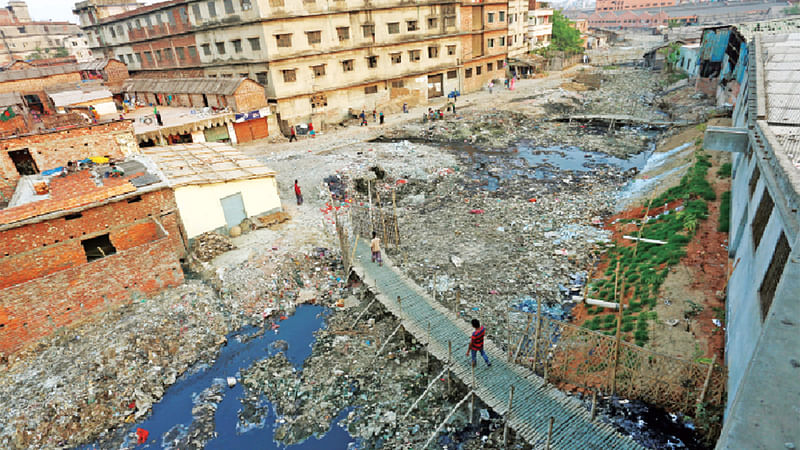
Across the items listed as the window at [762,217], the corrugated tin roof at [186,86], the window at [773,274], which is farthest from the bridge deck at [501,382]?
the corrugated tin roof at [186,86]

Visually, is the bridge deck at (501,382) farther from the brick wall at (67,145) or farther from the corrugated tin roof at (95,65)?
the corrugated tin roof at (95,65)

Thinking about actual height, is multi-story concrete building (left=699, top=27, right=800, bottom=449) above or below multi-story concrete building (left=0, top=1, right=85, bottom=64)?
below

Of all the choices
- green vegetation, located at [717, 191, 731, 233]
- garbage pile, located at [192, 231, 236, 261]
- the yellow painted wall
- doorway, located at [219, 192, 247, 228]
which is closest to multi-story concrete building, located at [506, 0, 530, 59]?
green vegetation, located at [717, 191, 731, 233]

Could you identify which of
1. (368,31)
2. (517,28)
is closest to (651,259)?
(368,31)

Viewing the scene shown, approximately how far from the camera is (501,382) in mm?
8734

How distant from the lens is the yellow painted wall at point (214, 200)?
15.1 m

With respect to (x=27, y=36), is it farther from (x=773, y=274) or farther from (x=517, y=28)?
(x=773, y=274)

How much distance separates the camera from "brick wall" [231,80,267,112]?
2830cm

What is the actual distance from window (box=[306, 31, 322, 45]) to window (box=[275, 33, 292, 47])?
162 centimetres

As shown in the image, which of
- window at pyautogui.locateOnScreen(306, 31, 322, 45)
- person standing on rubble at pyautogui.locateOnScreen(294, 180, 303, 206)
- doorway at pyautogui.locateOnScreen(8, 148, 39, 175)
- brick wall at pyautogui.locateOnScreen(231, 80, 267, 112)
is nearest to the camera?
doorway at pyautogui.locateOnScreen(8, 148, 39, 175)

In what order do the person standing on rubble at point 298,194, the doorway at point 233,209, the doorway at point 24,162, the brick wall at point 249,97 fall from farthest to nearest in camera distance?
the brick wall at point 249,97, the person standing on rubble at point 298,194, the doorway at point 24,162, the doorway at point 233,209

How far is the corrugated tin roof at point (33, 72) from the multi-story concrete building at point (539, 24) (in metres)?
53.6

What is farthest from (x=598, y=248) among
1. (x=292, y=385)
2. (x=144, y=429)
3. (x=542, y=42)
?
(x=542, y=42)

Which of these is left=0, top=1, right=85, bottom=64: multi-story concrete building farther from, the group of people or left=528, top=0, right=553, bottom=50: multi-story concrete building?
left=528, top=0, right=553, bottom=50: multi-story concrete building
